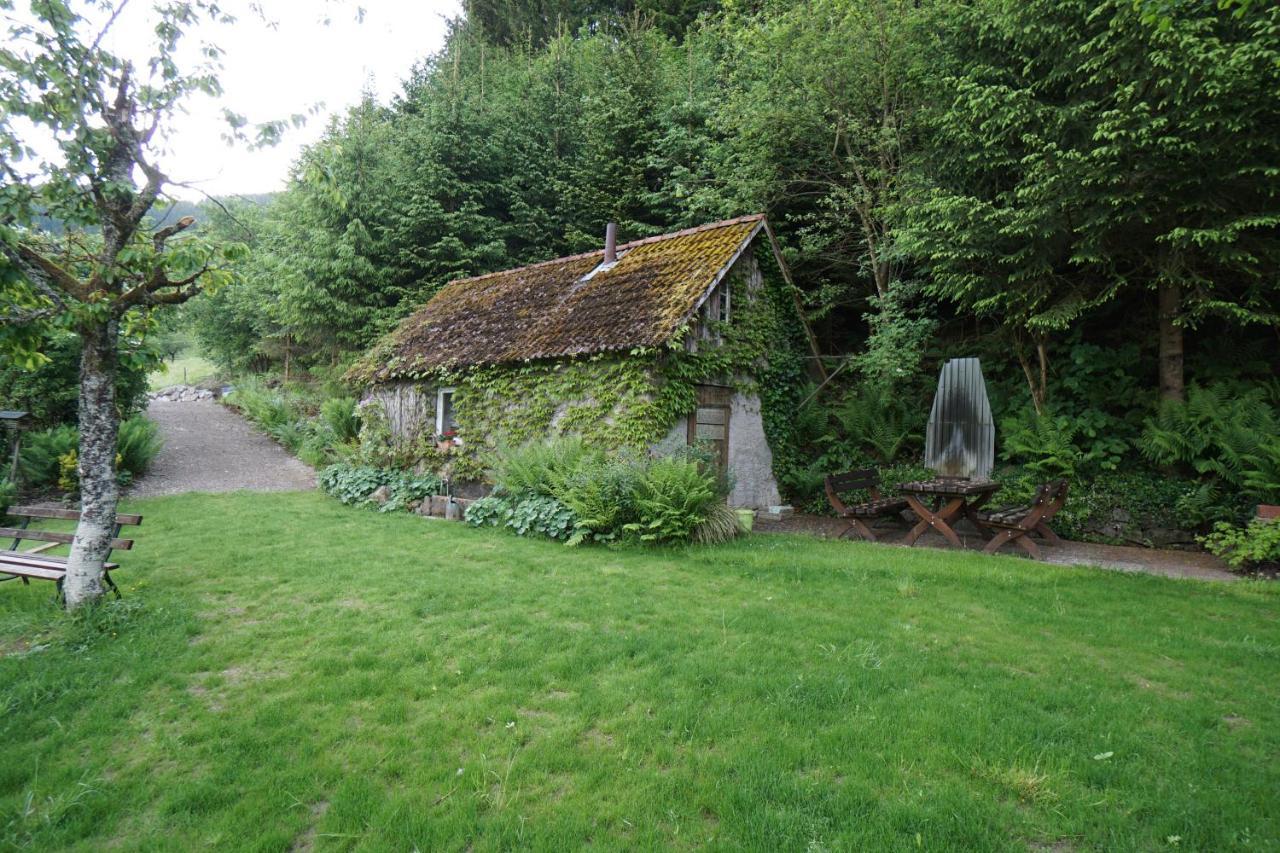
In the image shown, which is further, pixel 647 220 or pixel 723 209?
pixel 647 220

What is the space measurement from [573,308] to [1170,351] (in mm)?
10166

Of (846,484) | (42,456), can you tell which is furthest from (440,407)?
(846,484)

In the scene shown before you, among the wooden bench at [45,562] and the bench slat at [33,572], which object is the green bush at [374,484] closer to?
the wooden bench at [45,562]

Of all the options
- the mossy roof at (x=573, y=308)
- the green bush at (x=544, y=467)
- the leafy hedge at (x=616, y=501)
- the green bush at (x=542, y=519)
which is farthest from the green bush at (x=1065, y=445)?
the green bush at (x=542, y=519)

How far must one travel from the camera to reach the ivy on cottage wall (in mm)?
10109

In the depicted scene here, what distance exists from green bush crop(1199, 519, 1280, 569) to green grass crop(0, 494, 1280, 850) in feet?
3.47

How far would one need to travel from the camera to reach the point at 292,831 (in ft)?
9.17

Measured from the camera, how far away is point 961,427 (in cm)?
1145

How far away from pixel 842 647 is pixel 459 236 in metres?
18.0

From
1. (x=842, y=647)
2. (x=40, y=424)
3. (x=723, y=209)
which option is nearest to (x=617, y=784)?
(x=842, y=647)

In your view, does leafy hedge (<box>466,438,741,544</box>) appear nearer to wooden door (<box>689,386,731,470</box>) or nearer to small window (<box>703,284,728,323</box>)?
wooden door (<box>689,386,731,470</box>)

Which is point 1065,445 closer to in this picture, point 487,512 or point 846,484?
point 846,484

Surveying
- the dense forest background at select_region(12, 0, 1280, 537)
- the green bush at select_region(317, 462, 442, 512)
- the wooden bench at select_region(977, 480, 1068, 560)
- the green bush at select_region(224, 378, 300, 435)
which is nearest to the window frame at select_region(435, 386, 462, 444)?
the green bush at select_region(317, 462, 442, 512)

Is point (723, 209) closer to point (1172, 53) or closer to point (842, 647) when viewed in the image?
point (1172, 53)
